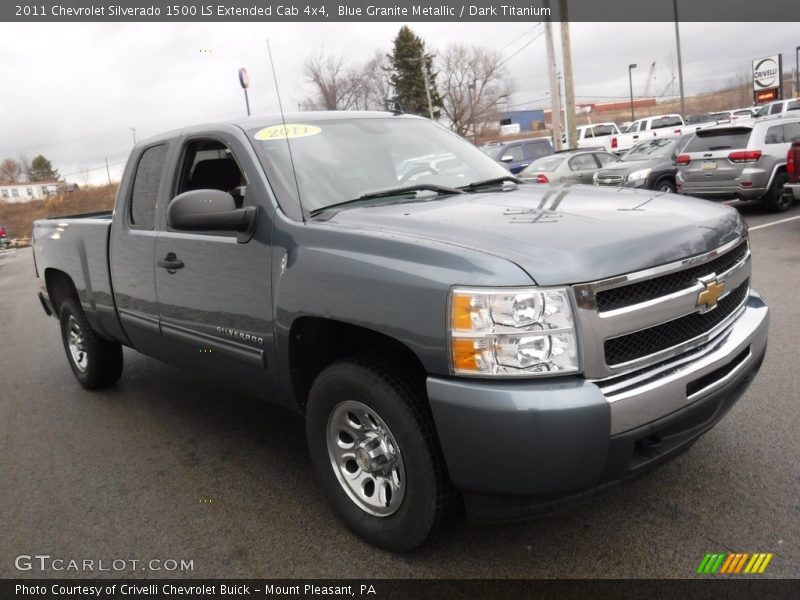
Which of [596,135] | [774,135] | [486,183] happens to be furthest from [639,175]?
[596,135]

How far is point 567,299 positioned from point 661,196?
1360 mm

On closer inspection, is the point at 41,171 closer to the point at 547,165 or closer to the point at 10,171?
the point at 10,171

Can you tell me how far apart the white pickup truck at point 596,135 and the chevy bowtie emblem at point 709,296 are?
26.2m

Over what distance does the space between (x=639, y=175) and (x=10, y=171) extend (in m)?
89.2

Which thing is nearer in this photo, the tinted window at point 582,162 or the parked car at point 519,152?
the tinted window at point 582,162

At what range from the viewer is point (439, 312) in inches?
91.4

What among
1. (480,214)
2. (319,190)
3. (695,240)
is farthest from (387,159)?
(695,240)

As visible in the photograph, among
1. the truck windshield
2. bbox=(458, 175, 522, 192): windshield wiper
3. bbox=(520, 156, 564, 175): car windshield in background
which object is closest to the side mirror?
the truck windshield

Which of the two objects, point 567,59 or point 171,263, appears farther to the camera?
point 567,59

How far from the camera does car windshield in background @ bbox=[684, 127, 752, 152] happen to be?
472 inches

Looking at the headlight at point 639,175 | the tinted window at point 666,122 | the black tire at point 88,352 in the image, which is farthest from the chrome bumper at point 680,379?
the tinted window at point 666,122

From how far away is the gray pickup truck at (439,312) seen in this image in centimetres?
226

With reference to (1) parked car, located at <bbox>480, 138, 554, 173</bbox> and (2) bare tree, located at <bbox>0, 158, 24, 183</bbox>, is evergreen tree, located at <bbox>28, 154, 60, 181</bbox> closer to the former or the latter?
(2) bare tree, located at <bbox>0, 158, 24, 183</bbox>

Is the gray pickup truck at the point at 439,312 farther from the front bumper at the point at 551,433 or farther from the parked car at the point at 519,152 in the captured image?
the parked car at the point at 519,152
